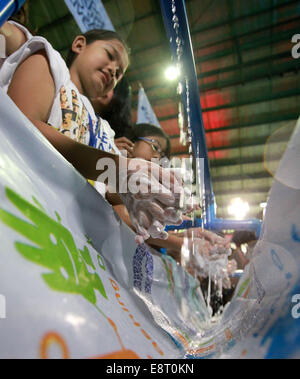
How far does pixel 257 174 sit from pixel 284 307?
8237mm

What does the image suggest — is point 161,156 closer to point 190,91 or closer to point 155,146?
point 155,146

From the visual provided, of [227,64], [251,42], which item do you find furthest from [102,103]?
[227,64]

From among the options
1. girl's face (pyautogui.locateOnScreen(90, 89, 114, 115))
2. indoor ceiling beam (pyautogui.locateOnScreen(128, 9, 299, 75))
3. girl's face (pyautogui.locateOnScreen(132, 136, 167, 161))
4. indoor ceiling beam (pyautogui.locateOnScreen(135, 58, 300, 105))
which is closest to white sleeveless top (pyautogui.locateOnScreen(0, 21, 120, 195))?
girl's face (pyautogui.locateOnScreen(90, 89, 114, 115))

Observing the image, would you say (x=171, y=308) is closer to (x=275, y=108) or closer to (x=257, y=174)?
(x=275, y=108)

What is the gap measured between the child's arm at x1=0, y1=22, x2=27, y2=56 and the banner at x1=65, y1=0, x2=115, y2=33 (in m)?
1.09

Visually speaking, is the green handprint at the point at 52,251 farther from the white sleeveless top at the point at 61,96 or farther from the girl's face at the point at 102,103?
the girl's face at the point at 102,103

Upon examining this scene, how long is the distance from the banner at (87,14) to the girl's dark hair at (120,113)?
1.43 ft

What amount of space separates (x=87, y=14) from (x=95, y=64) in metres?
0.97

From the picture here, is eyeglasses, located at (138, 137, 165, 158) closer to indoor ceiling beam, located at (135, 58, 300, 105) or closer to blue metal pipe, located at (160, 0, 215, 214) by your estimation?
blue metal pipe, located at (160, 0, 215, 214)

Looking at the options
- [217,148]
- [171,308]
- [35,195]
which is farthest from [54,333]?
[217,148]

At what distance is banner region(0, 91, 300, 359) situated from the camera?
232mm

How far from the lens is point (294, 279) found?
0.32 m

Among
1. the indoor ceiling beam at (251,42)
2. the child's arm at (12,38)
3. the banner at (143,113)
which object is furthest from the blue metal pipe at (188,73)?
the indoor ceiling beam at (251,42)

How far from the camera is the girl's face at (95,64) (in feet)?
3.12
